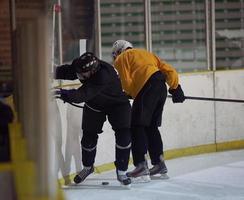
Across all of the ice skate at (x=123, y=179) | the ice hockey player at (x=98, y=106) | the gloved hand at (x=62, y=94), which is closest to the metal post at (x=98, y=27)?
the ice hockey player at (x=98, y=106)

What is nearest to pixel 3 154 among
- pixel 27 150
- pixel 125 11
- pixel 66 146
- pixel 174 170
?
pixel 27 150

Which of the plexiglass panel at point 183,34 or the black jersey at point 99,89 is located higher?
the plexiglass panel at point 183,34

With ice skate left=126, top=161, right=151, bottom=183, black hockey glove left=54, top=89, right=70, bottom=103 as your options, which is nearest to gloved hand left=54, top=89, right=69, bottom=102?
black hockey glove left=54, top=89, right=70, bottom=103

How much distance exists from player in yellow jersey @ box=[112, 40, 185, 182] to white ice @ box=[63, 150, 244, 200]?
0.93ft

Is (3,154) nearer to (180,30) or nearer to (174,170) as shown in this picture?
(174,170)

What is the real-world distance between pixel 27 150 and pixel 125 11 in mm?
5735

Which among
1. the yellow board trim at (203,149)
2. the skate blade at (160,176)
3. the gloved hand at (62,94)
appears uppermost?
the gloved hand at (62,94)

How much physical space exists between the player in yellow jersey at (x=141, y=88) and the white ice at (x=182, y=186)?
11.2 inches

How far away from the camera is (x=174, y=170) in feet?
22.2

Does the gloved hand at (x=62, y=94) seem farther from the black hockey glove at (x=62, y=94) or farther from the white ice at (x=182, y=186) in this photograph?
the white ice at (x=182, y=186)

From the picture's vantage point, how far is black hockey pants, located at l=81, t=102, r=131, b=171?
5.73m

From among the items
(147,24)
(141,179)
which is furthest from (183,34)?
(141,179)

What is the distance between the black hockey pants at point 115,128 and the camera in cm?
573

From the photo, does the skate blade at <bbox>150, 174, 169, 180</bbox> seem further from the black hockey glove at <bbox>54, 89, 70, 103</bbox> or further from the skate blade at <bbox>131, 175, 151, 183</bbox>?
the black hockey glove at <bbox>54, 89, 70, 103</bbox>
